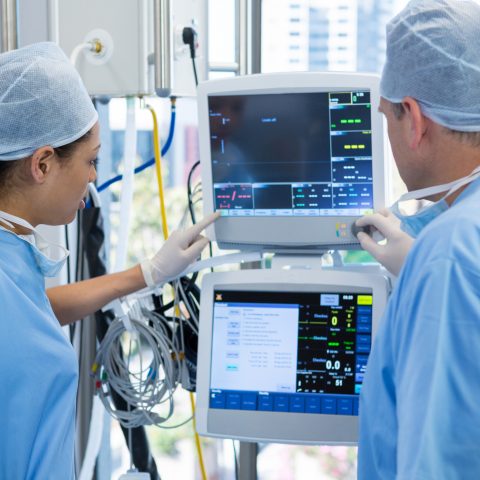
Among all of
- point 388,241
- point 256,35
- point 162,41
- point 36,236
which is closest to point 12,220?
point 36,236

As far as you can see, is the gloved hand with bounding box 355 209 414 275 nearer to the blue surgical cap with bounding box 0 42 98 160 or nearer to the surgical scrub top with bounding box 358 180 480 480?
the surgical scrub top with bounding box 358 180 480 480

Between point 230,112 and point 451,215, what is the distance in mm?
796

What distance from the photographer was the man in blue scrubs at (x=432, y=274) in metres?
1.04

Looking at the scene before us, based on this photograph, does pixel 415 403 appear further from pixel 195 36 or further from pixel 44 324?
pixel 195 36

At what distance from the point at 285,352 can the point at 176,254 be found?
14.0 inches

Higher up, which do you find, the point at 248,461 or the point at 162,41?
the point at 162,41

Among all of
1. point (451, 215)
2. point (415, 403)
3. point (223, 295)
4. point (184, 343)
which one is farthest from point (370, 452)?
point (184, 343)

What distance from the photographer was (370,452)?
1277 millimetres

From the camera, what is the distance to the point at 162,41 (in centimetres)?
179

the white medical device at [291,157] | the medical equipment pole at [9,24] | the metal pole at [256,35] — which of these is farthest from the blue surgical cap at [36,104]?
the metal pole at [256,35]

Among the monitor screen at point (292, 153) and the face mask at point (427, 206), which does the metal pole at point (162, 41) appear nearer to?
the monitor screen at point (292, 153)

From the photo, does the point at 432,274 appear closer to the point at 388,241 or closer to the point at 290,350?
the point at 388,241

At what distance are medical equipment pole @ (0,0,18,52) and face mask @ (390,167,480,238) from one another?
0.94 metres

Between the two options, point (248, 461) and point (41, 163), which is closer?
point (41, 163)
